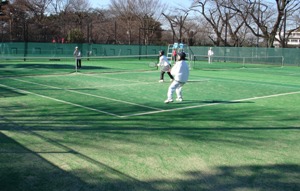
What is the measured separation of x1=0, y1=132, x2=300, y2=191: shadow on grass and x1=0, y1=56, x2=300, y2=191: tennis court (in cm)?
1

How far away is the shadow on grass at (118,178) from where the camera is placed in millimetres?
4809

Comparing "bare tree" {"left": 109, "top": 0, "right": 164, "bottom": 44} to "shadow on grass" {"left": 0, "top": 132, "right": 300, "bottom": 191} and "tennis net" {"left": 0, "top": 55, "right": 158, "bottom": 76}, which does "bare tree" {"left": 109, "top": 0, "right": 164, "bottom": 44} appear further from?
"shadow on grass" {"left": 0, "top": 132, "right": 300, "bottom": 191}

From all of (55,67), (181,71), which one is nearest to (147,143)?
(181,71)

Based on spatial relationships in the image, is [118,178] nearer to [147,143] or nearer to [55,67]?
[147,143]

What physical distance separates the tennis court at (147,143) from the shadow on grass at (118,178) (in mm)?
13

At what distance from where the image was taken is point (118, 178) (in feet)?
16.7

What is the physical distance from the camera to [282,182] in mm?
5078

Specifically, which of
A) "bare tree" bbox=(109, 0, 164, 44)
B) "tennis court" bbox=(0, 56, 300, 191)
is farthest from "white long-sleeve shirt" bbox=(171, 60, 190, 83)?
"bare tree" bbox=(109, 0, 164, 44)

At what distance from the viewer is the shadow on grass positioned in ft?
15.8

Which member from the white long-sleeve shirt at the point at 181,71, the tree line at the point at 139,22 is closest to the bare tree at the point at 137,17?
the tree line at the point at 139,22

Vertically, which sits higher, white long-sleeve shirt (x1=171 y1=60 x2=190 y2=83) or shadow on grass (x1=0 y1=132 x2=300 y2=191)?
white long-sleeve shirt (x1=171 y1=60 x2=190 y2=83)

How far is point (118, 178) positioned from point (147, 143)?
1.86m

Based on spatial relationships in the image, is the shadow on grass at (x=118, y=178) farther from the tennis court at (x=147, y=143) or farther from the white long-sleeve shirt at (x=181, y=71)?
the white long-sleeve shirt at (x=181, y=71)

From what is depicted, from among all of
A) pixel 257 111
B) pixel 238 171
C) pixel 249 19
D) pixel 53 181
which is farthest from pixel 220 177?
pixel 249 19
